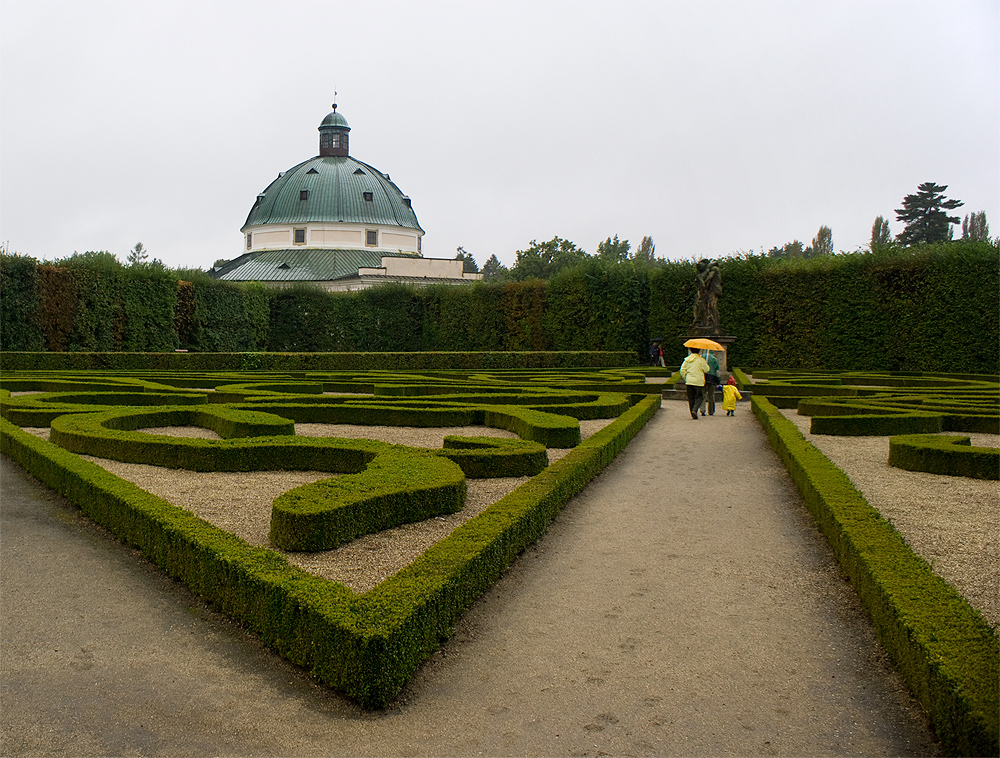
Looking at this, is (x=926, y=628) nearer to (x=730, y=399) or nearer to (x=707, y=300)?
(x=730, y=399)

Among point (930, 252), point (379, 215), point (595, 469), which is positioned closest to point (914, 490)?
point (595, 469)

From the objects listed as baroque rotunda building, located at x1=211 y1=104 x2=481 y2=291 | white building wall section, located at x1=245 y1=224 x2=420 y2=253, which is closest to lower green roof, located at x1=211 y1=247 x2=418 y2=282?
baroque rotunda building, located at x1=211 y1=104 x2=481 y2=291

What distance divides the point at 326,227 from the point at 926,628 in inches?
2368

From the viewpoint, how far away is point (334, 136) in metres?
68.1

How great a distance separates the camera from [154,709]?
3643 mm

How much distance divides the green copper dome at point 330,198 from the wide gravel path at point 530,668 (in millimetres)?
57396

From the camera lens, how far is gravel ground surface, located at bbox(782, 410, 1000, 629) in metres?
5.08

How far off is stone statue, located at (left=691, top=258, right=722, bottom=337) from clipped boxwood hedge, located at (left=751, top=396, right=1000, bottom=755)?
16.1 m

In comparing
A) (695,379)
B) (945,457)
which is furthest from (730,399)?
(945,457)

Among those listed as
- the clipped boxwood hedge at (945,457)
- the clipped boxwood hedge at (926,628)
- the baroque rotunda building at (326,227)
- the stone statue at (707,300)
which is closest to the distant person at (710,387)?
the clipped boxwood hedge at (945,457)

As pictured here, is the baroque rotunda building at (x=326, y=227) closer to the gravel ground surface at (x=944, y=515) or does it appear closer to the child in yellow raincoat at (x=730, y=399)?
the child in yellow raincoat at (x=730, y=399)

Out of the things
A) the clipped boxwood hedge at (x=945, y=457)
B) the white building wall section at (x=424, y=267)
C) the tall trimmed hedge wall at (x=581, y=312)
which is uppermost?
the white building wall section at (x=424, y=267)

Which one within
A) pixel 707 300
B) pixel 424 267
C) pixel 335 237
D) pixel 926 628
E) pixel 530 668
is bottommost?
pixel 530 668

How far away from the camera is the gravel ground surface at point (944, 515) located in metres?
5.08
